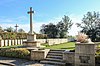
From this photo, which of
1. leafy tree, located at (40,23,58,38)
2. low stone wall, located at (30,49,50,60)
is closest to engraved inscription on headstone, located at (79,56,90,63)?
low stone wall, located at (30,49,50,60)

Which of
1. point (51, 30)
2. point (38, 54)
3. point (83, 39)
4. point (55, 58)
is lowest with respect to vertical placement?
point (55, 58)

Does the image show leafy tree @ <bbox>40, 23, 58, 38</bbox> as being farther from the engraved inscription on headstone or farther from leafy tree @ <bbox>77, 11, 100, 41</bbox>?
the engraved inscription on headstone

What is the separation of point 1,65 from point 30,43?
6.47 metres

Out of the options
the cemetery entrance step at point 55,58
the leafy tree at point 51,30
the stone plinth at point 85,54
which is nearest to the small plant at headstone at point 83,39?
the stone plinth at point 85,54

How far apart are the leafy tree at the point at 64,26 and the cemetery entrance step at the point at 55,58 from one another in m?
34.3

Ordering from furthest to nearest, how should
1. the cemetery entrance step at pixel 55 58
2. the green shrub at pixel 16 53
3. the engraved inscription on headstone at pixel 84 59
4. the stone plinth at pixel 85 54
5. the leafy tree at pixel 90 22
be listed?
the leafy tree at pixel 90 22 < the green shrub at pixel 16 53 < the cemetery entrance step at pixel 55 58 < the engraved inscription on headstone at pixel 84 59 < the stone plinth at pixel 85 54

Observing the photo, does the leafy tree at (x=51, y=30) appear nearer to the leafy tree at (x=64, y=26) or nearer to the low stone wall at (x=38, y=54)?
the leafy tree at (x=64, y=26)

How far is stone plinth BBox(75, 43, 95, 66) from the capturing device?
9812mm

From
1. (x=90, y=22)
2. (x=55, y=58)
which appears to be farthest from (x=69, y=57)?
(x=90, y=22)

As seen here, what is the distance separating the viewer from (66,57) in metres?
10.7

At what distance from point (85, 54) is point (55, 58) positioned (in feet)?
7.90

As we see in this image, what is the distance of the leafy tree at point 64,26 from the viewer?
46.9m

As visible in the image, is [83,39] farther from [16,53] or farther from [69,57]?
[16,53]

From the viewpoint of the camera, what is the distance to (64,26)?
162 ft
